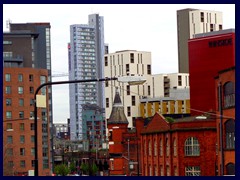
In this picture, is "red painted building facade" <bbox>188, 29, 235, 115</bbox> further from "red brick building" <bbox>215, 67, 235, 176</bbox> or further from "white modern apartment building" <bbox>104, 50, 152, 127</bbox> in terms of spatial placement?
"white modern apartment building" <bbox>104, 50, 152, 127</bbox>

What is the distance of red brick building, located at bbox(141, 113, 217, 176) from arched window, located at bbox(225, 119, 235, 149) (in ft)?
45.3

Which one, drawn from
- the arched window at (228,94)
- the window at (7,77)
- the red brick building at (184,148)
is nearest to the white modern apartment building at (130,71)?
the window at (7,77)

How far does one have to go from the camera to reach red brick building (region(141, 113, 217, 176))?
3174 inches

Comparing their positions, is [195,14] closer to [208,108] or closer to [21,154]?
[21,154]

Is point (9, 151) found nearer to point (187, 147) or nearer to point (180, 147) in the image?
point (187, 147)

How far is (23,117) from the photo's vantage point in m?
134

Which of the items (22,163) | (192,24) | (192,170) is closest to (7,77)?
(22,163)

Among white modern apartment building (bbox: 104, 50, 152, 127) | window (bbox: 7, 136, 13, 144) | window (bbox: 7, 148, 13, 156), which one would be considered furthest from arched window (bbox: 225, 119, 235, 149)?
white modern apartment building (bbox: 104, 50, 152, 127)

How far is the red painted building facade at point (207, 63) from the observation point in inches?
3457

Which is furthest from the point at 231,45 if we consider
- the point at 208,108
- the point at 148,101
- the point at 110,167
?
the point at 148,101

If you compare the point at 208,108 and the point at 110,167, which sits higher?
the point at 208,108

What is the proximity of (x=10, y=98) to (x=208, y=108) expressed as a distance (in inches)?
2082

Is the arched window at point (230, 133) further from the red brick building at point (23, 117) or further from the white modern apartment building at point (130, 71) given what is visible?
the white modern apartment building at point (130, 71)

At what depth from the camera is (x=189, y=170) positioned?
8306 cm
